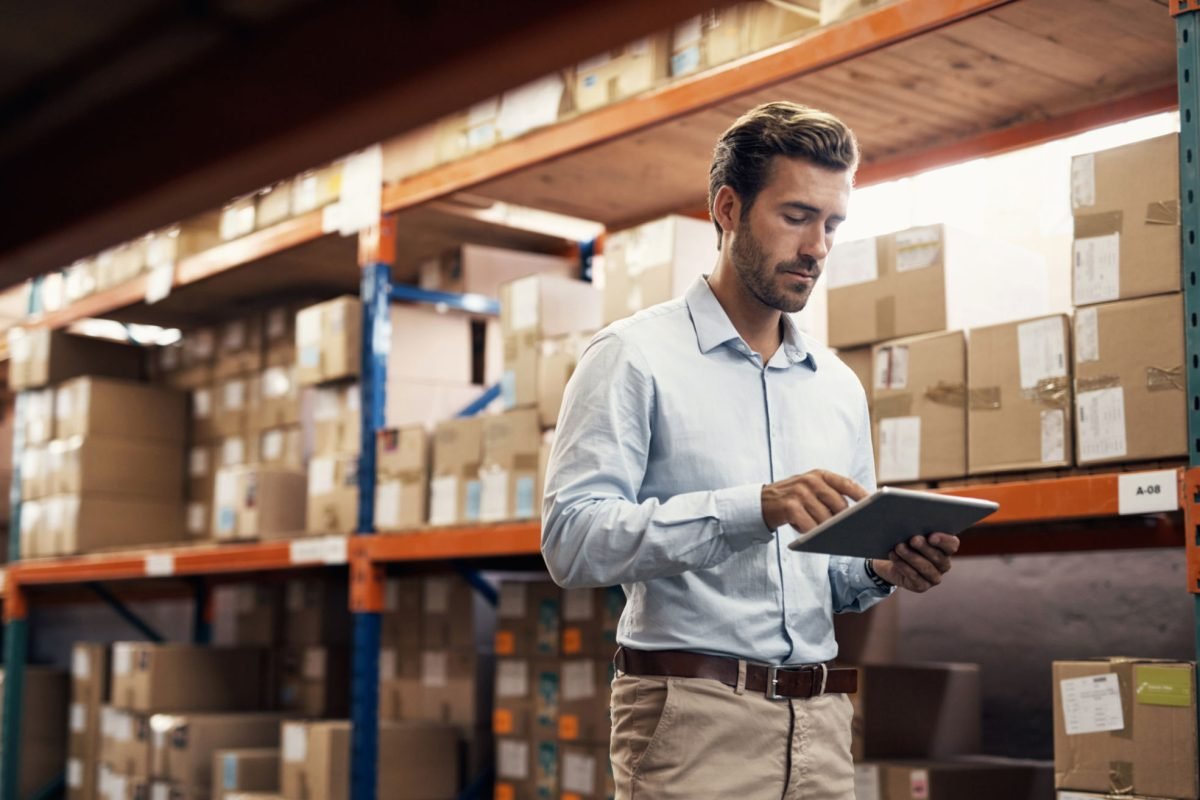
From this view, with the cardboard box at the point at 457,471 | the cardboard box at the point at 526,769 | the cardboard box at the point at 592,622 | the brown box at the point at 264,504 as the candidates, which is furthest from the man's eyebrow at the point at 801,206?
the brown box at the point at 264,504

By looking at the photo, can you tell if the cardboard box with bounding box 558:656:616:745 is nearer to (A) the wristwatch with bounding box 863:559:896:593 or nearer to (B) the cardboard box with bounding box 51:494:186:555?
(A) the wristwatch with bounding box 863:559:896:593

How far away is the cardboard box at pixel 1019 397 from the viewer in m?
2.91

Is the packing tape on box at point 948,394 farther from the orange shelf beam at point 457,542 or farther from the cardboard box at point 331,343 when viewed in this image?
the cardboard box at point 331,343

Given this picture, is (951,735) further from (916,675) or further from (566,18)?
(566,18)

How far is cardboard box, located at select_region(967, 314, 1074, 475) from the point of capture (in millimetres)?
2906

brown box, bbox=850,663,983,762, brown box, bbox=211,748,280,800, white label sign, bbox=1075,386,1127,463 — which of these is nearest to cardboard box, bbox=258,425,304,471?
brown box, bbox=211,748,280,800

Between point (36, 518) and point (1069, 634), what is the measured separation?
4734 millimetres

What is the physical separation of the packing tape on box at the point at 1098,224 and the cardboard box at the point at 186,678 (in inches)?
172

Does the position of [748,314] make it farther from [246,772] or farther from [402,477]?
[246,772]

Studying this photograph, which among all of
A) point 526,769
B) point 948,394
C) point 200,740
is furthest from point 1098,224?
point 200,740

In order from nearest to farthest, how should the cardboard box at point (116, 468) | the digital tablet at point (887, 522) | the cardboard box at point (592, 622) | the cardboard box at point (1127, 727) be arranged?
the digital tablet at point (887, 522) → the cardboard box at point (1127, 727) → the cardboard box at point (592, 622) → the cardboard box at point (116, 468)

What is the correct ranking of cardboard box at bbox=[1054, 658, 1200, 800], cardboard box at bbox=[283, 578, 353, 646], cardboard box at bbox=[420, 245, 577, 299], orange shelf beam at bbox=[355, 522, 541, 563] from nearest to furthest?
cardboard box at bbox=[1054, 658, 1200, 800], orange shelf beam at bbox=[355, 522, 541, 563], cardboard box at bbox=[420, 245, 577, 299], cardboard box at bbox=[283, 578, 353, 646]

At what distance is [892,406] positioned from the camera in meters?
3.25

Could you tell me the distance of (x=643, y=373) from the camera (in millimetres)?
1858
